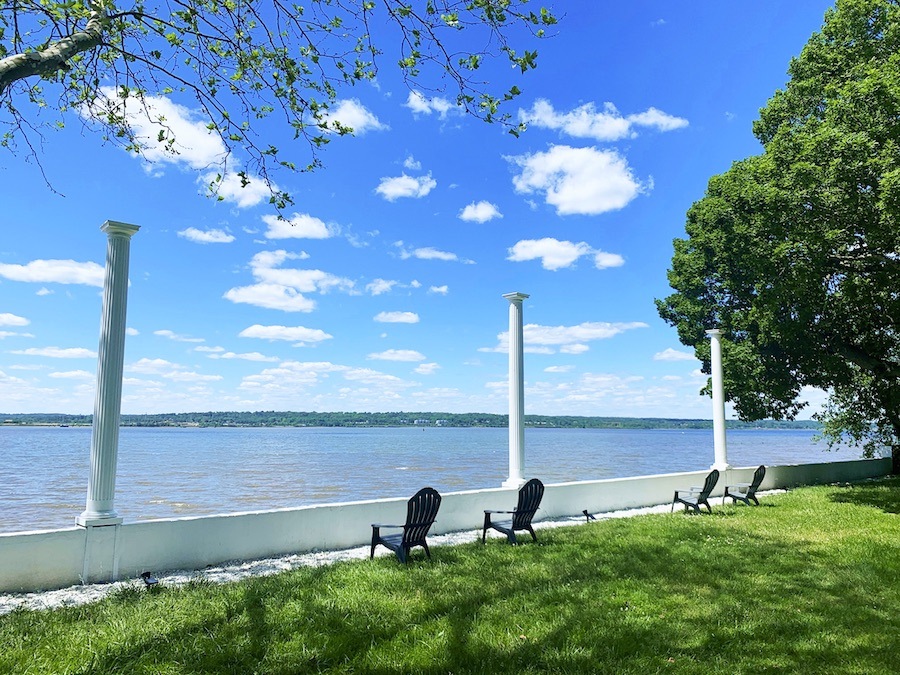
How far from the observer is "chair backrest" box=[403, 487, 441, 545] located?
234 inches

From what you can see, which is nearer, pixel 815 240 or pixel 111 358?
pixel 111 358

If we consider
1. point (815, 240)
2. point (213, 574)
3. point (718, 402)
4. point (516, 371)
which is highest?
point (815, 240)

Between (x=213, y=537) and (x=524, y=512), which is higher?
(x=524, y=512)

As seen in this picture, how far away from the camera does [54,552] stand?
5.14 meters

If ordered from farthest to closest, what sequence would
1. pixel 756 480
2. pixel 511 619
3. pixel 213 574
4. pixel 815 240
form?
pixel 756 480 < pixel 815 240 < pixel 213 574 < pixel 511 619

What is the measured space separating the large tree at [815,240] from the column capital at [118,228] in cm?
916

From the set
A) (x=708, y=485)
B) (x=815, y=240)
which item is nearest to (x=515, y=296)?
(x=708, y=485)

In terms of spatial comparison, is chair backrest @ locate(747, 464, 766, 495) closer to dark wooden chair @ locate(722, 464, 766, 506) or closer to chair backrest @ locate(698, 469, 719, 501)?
dark wooden chair @ locate(722, 464, 766, 506)

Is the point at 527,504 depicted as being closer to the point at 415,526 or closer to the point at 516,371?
the point at 415,526

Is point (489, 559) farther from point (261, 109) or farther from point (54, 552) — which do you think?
point (261, 109)

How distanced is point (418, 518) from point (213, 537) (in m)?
2.14

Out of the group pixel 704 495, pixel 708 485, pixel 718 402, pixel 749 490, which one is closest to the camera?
pixel 704 495

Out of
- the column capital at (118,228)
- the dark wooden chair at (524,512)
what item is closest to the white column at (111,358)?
the column capital at (118,228)

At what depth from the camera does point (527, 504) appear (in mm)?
7043
